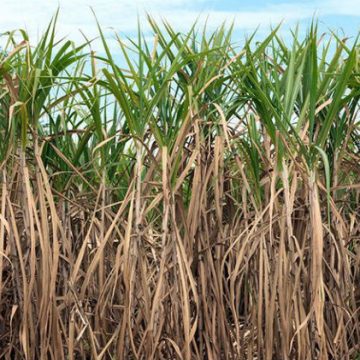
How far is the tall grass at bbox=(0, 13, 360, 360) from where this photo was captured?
2.85 meters

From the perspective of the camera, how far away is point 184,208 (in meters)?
3.08

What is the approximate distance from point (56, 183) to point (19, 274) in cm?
43

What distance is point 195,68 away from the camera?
3068 millimetres

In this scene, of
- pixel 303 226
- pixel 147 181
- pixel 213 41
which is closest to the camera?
pixel 147 181

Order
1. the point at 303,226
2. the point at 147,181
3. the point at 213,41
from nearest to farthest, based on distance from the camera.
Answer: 1. the point at 147,181
2. the point at 303,226
3. the point at 213,41

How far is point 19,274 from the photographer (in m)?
3.12

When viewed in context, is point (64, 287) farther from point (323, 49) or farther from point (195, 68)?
point (323, 49)

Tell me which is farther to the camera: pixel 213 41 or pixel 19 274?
pixel 213 41

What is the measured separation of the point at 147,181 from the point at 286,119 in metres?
0.60

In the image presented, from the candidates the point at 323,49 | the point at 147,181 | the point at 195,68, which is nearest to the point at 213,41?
the point at 195,68

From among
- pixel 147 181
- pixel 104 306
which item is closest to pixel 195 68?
pixel 147 181

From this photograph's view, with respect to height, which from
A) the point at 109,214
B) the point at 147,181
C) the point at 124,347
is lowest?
the point at 124,347

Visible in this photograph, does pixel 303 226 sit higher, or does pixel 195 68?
pixel 195 68

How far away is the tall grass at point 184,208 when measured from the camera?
112 inches
